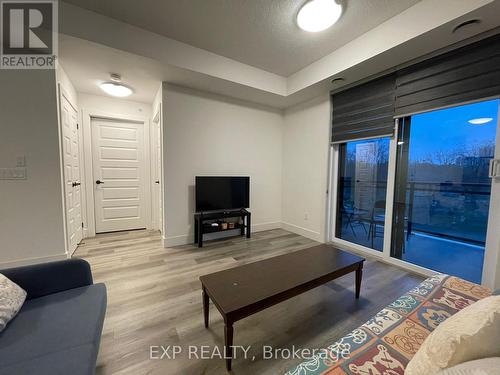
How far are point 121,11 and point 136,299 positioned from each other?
2.93 meters

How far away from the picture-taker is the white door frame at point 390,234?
76.8 inches

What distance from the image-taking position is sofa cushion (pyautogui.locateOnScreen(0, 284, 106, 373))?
0.91m

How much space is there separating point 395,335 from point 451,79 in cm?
262

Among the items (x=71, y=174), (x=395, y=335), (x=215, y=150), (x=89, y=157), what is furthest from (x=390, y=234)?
(x=89, y=157)

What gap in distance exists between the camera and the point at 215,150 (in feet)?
11.8

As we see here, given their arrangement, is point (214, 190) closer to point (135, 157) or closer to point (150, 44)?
point (135, 157)

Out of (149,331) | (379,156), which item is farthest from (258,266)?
(379,156)

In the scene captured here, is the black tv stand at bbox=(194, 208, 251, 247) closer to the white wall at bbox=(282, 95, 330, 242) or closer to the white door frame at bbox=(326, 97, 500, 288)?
the white wall at bbox=(282, 95, 330, 242)

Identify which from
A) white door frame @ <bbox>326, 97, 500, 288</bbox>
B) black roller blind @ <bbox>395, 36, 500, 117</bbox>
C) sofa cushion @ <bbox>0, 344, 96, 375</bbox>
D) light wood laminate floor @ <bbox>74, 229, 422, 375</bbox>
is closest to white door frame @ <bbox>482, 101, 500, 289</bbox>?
white door frame @ <bbox>326, 97, 500, 288</bbox>

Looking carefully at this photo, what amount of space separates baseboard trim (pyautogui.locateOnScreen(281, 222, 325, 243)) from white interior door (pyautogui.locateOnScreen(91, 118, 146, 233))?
9.77 ft

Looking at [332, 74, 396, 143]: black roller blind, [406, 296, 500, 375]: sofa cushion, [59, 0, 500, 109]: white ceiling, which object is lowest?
[406, 296, 500, 375]: sofa cushion

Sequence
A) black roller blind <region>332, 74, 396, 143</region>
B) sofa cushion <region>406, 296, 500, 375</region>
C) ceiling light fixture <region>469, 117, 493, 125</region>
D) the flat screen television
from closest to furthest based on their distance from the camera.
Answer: sofa cushion <region>406, 296, 500, 375</region> → ceiling light fixture <region>469, 117, 493, 125</region> → black roller blind <region>332, 74, 396, 143</region> → the flat screen television

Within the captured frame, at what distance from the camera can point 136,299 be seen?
6.37 ft

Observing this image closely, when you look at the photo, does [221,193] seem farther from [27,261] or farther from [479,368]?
[479,368]
